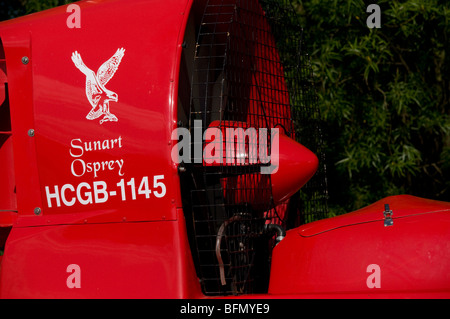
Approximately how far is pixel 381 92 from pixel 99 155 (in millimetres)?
2921

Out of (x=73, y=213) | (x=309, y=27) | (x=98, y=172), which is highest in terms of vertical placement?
(x=309, y=27)

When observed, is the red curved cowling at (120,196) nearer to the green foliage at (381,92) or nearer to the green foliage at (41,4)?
the green foliage at (381,92)

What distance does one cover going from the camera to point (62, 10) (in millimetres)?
2619

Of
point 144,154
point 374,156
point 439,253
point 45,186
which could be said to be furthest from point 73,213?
point 374,156

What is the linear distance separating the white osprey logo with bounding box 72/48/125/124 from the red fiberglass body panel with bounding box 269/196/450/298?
3.01 ft

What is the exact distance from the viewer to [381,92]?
15.4 feet

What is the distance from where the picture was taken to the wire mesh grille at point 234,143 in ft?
8.07

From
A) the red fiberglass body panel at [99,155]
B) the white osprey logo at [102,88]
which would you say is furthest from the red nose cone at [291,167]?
the white osprey logo at [102,88]

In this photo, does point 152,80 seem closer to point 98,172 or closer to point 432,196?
point 98,172

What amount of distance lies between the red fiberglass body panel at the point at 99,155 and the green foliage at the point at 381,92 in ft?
7.50

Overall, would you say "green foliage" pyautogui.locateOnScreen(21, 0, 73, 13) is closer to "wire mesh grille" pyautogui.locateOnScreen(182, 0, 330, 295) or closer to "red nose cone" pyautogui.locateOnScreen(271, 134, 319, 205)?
"wire mesh grille" pyautogui.locateOnScreen(182, 0, 330, 295)

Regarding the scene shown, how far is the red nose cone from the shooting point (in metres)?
2.64

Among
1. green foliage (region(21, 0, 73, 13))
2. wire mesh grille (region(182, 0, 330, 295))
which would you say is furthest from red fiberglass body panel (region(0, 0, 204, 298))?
green foliage (region(21, 0, 73, 13))

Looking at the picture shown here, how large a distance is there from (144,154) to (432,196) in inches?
132
